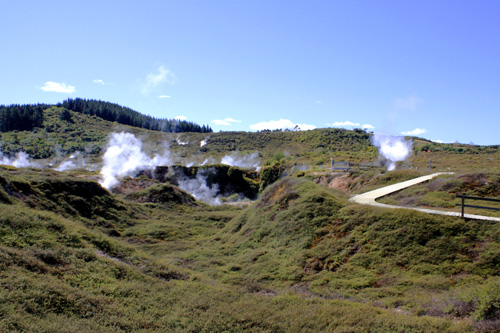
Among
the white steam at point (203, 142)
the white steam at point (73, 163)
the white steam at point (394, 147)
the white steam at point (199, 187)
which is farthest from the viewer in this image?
the white steam at point (203, 142)

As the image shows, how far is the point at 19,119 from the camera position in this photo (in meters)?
85.1

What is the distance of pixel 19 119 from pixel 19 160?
35554 mm

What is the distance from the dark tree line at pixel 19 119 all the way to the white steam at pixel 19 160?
27.2 metres

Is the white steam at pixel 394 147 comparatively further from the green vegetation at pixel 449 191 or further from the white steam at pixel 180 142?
the white steam at pixel 180 142

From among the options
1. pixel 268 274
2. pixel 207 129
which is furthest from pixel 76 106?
pixel 268 274

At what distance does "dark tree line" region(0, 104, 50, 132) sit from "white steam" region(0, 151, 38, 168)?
27.2 meters

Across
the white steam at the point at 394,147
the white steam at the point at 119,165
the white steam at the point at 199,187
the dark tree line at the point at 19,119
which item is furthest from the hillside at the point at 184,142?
the white steam at the point at 394,147

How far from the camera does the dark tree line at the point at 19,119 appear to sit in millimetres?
83075

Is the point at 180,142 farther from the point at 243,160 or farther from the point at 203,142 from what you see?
the point at 243,160

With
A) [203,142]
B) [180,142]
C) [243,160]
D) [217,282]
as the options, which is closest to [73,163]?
[243,160]

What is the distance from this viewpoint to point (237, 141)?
8462 cm

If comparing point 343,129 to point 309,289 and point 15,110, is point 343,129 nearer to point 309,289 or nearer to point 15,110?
point 15,110

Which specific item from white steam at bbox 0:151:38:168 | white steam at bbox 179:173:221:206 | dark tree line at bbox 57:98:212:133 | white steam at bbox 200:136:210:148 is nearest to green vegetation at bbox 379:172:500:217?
white steam at bbox 179:173:221:206

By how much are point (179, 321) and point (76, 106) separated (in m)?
116
